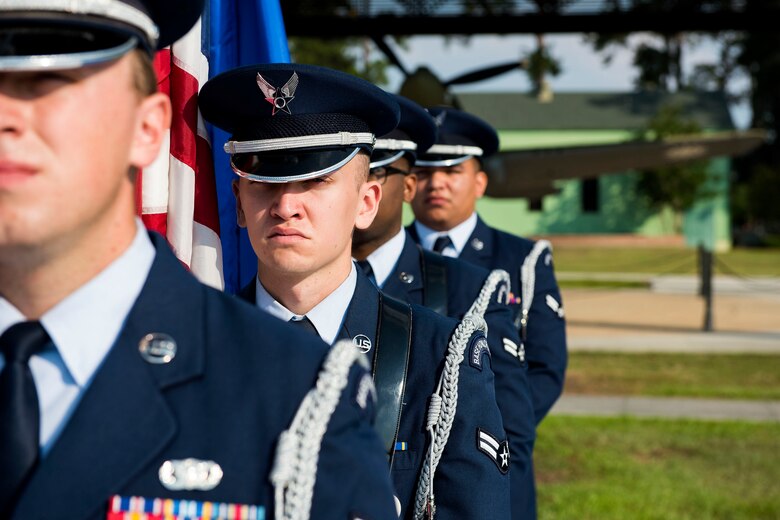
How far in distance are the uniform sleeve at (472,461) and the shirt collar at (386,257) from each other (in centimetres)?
109

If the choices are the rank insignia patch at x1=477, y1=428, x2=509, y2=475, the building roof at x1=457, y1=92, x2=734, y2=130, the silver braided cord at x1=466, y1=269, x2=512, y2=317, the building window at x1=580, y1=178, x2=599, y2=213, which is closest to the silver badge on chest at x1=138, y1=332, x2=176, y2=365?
the rank insignia patch at x1=477, y1=428, x2=509, y2=475

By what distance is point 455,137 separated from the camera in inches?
191

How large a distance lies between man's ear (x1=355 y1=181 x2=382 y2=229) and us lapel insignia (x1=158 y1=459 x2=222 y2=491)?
4.30ft

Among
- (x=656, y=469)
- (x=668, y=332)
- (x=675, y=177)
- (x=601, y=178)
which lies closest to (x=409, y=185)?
(x=656, y=469)

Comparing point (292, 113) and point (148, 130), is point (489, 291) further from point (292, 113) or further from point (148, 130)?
point (148, 130)

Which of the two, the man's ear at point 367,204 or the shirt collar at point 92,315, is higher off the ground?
the shirt collar at point 92,315

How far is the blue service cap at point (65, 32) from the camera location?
1249mm

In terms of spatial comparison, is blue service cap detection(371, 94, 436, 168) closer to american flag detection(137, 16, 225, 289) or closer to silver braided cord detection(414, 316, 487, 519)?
american flag detection(137, 16, 225, 289)

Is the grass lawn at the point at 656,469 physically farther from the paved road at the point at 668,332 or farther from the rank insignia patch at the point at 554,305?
the rank insignia patch at the point at 554,305

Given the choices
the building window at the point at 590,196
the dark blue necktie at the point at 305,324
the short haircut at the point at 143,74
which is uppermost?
the short haircut at the point at 143,74

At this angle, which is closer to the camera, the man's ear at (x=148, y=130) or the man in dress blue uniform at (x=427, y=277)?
the man's ear at (x=148, y=130)

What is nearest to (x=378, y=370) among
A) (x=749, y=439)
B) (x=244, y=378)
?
(x=244, y=378)

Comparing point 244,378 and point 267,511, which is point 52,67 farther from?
point 267,511

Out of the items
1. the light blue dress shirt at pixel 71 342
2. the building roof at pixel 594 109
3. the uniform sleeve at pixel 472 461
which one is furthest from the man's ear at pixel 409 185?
the building roof at pixel 594 109
